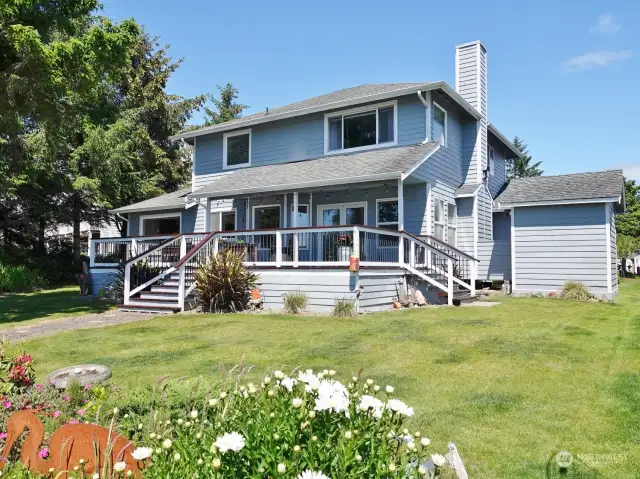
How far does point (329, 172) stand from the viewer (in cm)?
1433

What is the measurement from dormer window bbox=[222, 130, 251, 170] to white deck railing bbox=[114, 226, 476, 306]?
4.73 m

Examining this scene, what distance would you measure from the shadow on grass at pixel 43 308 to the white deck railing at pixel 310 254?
124 cm

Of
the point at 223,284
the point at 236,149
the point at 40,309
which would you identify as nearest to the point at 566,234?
the point at 223,284

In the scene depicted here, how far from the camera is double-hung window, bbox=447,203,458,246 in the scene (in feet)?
53.8

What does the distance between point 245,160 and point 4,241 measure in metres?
17.7

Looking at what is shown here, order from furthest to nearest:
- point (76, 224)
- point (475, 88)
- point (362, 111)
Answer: point (76, 224) < point (475, 88) < point (362, 111)

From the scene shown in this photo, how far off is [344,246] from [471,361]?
23.6ft

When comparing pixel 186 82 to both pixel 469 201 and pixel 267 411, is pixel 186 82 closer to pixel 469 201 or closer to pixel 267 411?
pixel 469 201

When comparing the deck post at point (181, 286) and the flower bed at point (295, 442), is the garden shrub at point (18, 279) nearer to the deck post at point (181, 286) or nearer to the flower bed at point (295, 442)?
the deck post at point (181, 286)

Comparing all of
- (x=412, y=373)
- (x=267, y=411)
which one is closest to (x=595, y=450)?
(x=412, y=373)

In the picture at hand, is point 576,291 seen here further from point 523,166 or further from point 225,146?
point 523,166

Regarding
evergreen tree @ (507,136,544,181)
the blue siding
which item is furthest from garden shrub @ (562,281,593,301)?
evergreen tree @ (507,136,544,181)

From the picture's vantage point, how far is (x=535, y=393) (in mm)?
4680

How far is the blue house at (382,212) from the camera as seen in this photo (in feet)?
41.8
